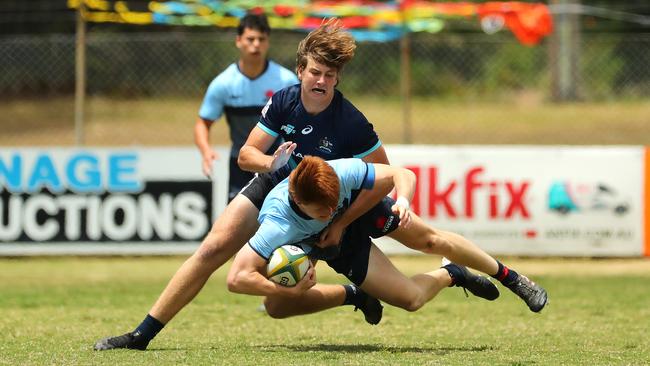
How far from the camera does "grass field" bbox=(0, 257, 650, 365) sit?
268 inches

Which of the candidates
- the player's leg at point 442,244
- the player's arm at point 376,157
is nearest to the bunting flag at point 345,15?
the player's leg at point 442,244

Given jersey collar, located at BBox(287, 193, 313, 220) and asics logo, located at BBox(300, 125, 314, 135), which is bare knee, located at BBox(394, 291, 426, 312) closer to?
jersey collar, located at BBox(287, 193, 313, 220)

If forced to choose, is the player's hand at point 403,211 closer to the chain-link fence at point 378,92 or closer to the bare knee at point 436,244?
the bare knee at point 436,244

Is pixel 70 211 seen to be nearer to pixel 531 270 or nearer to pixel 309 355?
pixel 531 270

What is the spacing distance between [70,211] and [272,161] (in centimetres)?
664

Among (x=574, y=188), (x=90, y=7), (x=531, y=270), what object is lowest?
(x=531, y=270)

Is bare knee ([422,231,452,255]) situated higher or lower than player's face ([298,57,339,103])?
lower

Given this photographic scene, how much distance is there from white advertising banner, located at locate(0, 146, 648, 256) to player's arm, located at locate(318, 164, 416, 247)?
234 inches

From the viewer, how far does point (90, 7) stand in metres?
15.8

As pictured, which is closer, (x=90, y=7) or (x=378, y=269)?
(x=378, y=269)

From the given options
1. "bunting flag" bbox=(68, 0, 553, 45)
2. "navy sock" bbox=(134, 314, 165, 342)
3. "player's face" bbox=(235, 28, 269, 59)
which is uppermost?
"bunting flag" bbox=(68, 0, 553, 45)

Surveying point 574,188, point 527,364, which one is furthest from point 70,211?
point 527,364

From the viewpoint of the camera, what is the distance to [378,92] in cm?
1930

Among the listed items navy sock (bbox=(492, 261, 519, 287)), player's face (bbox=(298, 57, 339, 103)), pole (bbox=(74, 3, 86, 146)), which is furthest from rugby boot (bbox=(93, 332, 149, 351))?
pole (bbox=(74, 3, 86, 146))
